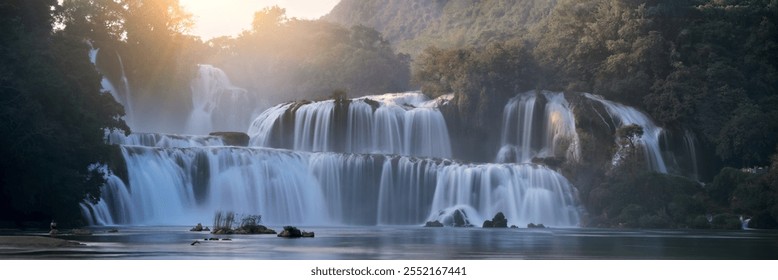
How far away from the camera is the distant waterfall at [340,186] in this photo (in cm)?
4734

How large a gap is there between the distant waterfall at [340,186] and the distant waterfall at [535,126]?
Result: 6937mm

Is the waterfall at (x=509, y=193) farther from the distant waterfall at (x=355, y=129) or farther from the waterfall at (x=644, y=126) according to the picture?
the distant waterfall at (x=355, y=129)

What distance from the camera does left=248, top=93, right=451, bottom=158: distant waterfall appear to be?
60312 mm

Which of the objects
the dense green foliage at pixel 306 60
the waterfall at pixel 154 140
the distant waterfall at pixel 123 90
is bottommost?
the waterfall at pixel 154 140

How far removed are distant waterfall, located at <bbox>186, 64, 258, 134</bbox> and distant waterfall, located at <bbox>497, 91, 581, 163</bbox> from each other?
A: 1678 centimetres

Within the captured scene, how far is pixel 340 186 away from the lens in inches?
2039

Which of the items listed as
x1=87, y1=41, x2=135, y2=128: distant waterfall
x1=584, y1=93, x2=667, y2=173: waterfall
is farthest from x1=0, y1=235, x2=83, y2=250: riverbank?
x1=87, y1=41, x2=135, y2=128: distant waterfall

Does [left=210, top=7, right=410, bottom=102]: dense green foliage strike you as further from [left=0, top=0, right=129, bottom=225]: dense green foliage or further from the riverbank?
the riverbank

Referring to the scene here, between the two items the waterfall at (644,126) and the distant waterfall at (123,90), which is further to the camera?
the distant waterfall at (123,90)

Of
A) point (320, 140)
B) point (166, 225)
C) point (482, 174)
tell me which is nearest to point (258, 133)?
point (320, 140)

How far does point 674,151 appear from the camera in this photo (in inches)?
2338

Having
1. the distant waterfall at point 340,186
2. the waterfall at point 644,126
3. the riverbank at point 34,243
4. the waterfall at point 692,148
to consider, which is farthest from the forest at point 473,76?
the riverbank at point 34,243

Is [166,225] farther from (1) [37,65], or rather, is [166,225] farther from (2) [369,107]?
(2) [369,107]
